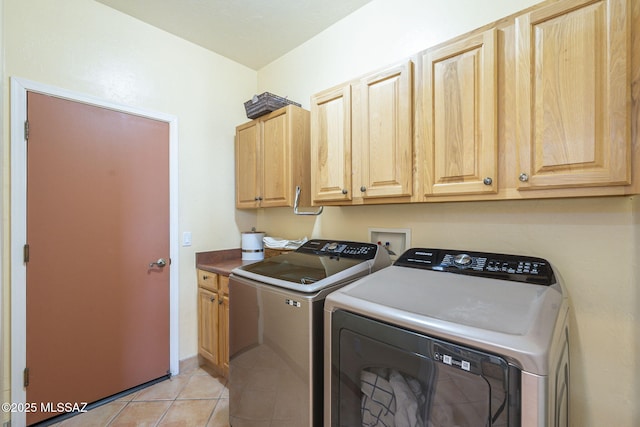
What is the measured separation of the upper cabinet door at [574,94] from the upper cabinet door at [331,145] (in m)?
0.84

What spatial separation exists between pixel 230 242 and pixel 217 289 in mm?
588

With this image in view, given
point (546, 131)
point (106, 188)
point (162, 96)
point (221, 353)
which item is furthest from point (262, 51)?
point (221, 353)

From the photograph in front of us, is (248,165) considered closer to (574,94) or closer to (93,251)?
(93,251)

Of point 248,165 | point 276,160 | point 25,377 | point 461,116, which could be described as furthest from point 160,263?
point 461,116

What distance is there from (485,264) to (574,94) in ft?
2.38

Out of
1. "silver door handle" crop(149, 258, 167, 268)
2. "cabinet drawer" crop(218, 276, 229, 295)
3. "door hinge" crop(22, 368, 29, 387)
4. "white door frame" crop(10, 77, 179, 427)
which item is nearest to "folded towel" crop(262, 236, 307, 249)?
"cabinet drawer" crop(218, 276, 229, 295)

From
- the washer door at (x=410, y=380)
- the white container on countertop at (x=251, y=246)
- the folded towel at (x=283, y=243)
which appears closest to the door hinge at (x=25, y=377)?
the white container on countertop at (x=251, y=246)

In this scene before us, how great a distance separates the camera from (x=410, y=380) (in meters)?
0.89

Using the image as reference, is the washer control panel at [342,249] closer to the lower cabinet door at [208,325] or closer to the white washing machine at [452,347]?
the white washing machine at [452,347]

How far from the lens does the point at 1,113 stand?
1593 millimetres

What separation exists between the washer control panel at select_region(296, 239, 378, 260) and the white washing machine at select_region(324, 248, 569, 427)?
1.10ft

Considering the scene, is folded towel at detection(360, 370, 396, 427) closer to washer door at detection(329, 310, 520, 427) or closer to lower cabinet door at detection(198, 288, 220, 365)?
washer door at detection(329, 310, 520, 427)

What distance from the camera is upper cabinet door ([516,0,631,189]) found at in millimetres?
912

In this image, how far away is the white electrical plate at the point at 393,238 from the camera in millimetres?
1749
